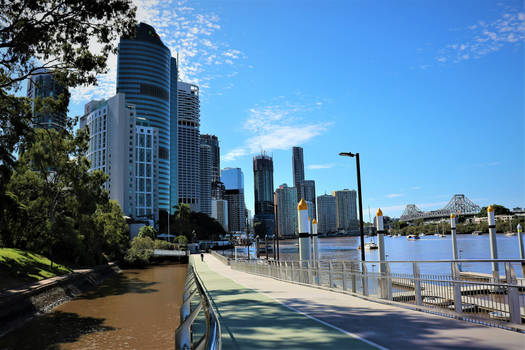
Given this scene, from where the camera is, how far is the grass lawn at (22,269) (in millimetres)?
27406

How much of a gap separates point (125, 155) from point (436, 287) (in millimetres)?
159179

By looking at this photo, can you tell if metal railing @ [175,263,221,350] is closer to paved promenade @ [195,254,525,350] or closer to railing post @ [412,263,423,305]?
paved promenade @ [195,254,525,350]

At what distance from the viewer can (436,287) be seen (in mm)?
10328

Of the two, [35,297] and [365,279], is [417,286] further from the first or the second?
[35,297]

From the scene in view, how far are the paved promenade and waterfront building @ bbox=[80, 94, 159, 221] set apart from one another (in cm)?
14858

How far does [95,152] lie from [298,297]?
16599 cm

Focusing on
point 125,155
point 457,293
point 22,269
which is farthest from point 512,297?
point 125,155

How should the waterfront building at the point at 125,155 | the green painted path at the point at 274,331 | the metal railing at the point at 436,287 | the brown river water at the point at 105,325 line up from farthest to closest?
the waterfront building at the point at 125,155
the brown river water at the point at 105,325
the metal railing at the point at 436,287
the green painted path at the point at 274,331

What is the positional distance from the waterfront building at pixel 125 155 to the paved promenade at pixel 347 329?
487 feet

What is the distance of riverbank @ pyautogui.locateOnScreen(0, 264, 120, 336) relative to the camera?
21266mm

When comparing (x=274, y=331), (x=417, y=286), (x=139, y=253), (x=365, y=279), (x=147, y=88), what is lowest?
(x=139, y=253)

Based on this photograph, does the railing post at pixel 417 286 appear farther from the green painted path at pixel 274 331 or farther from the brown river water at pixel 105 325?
the brown river water at pixel 105 325

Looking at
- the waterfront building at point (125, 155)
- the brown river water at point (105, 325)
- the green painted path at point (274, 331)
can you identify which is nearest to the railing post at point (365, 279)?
the green painted path at point (274, 331)

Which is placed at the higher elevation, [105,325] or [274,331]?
[274,331]
